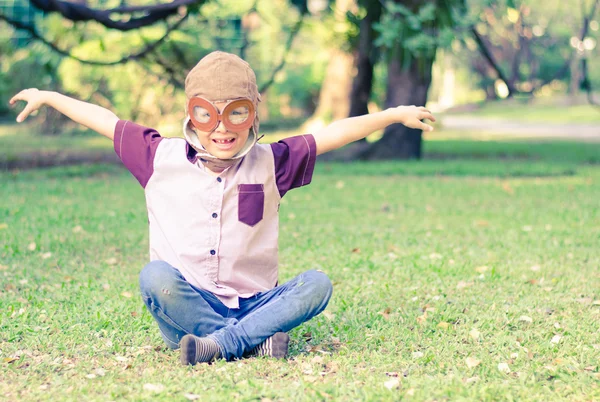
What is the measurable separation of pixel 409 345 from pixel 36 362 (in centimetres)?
164

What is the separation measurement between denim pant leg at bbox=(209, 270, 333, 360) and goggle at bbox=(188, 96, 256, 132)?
701 millimetres

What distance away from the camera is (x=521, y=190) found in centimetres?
1009

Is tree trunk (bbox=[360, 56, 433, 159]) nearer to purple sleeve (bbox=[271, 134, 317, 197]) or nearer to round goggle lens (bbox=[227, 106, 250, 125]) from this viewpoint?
purple sleeve (bbox=[271, 134, 317, 197])

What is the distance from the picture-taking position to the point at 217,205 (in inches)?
140

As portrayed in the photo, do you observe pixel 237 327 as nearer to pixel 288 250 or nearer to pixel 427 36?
pixel 288 250

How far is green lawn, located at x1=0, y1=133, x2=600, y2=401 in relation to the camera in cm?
335

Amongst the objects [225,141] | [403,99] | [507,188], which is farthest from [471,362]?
[403,99]

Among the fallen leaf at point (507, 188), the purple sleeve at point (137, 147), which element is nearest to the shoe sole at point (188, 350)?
the purple sleeve at point (137, 147)

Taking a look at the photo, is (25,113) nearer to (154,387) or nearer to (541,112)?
(154,387)

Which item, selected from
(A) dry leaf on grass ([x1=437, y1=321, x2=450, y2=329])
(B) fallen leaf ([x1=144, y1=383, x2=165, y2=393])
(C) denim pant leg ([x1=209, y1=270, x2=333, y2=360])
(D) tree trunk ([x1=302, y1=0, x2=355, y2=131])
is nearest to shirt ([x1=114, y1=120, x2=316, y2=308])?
(C) denim pant leg ([x1=209, y1=270, x2=333, y2=360])

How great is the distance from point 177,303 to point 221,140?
68 cm

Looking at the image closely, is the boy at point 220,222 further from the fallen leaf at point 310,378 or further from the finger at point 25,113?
the finger at point 25,113

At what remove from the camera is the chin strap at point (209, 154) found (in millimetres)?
3555

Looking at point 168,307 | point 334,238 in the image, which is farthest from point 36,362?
point 334,238
